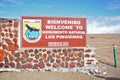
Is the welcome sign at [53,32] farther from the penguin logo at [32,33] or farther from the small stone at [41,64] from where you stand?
the small stone at [41,64]

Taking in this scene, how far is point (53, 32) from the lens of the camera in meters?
15.0

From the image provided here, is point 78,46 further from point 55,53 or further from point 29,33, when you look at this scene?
point 29,33

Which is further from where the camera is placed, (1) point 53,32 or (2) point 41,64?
(1) point 53,32

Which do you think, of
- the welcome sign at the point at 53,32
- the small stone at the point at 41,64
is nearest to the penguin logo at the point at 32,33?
the welcome sign at the point at 53,32

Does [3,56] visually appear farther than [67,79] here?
Yes

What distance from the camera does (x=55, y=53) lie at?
588 inches

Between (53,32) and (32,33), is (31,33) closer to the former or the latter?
(32,33)

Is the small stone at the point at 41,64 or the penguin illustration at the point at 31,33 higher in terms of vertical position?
the penguin illustration at the point at 31,33

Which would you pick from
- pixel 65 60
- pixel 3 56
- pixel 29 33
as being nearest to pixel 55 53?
pixel 65 60

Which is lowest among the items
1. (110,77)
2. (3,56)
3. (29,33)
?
(110,77)

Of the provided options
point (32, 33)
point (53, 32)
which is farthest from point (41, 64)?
point (53, 32)

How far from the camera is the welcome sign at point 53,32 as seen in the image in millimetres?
14859

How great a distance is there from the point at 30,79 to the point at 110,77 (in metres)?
3.85

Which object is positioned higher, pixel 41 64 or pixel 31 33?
pixel 31 33
